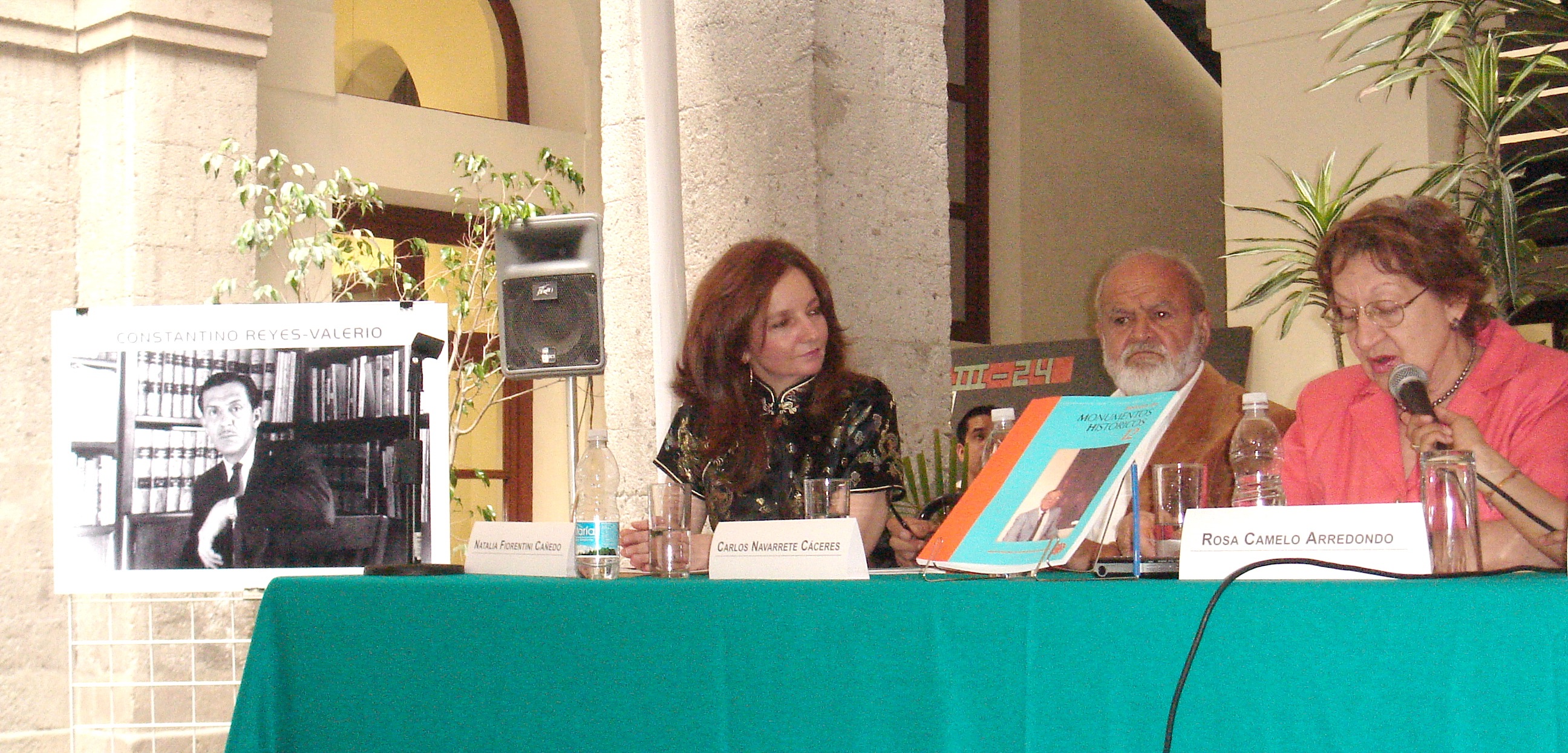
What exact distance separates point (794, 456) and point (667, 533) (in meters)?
0.57

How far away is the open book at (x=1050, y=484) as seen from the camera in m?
1.47

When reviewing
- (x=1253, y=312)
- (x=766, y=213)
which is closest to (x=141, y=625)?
(x=766, y=213)

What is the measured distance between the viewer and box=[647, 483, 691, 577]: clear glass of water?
2125 millimetres

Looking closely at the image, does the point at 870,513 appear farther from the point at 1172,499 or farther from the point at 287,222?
the point at 287,222

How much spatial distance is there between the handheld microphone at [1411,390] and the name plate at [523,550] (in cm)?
111

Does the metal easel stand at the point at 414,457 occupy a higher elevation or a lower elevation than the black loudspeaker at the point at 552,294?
lower

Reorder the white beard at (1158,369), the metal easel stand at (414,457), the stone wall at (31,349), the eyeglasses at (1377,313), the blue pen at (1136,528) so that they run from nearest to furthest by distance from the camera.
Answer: the blue pen at (1136,528) < the eyeglasses at (1377,313) < the metal easel stand at (414,457) < the white beard at (1158,369) < the stone wall at (31,349)

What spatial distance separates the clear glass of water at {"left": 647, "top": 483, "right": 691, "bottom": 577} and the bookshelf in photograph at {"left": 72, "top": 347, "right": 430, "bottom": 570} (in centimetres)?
63

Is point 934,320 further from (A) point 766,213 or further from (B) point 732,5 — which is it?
(B) point 732,5

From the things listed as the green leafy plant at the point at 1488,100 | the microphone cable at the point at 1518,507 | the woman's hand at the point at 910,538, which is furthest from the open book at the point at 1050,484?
the green leafy plant at the point at 1488,100

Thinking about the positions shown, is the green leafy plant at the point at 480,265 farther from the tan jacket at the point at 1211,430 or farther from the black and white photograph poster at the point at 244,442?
the tan jacket at the point at 1211,430

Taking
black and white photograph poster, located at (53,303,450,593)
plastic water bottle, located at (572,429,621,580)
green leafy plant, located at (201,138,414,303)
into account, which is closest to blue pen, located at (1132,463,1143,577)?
plastic water bottle, located at (572,429,621,580)

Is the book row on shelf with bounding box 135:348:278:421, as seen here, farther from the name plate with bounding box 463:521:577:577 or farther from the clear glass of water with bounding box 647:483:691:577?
the clear glass of water with bounding box 647:483:691:577

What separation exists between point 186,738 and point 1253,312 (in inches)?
190
